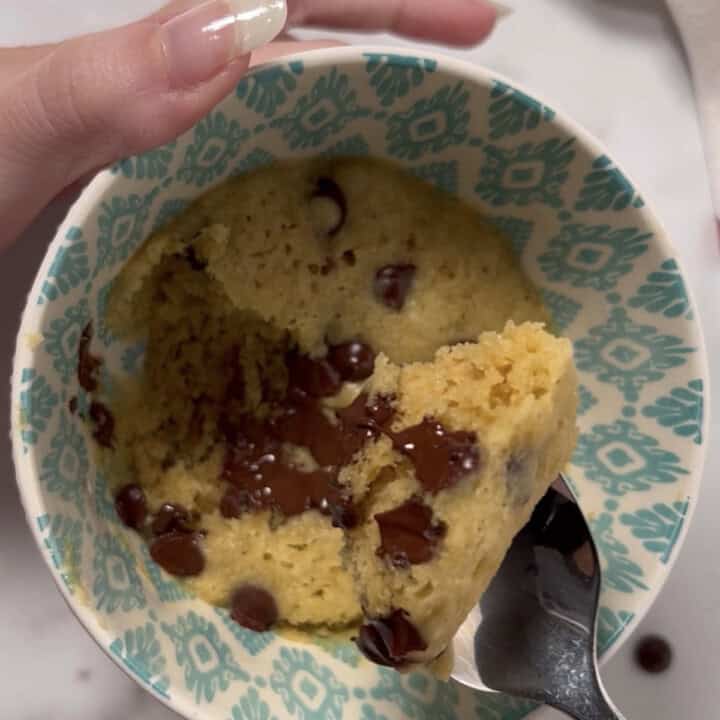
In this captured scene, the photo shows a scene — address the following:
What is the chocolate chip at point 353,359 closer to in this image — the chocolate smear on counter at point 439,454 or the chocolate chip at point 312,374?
the chocolate chip at point 312,374

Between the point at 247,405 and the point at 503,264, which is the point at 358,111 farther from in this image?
the point at 247,405

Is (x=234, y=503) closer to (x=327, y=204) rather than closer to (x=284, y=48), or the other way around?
(x=327, y=204)

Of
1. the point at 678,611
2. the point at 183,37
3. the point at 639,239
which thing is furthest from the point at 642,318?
the point at 183,37

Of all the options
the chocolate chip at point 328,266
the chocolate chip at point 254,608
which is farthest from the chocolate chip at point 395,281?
the chocolate chip at point 254,608

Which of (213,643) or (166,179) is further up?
(166,179)

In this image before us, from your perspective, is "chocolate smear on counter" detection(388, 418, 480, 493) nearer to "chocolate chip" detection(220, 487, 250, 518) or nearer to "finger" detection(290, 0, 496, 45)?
"chocolate chip" detection(220, 487, 250, 518)

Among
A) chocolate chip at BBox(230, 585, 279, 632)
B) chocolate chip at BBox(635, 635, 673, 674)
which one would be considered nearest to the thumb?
chocolate chip at BBox(230, 585, 279, 632)
